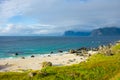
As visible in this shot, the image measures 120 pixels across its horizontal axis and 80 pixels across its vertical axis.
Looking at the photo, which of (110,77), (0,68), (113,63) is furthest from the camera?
(0,68)

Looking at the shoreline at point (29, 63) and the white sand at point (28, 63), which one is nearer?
the shoreline at point (29, 63)

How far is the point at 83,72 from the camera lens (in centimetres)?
4412

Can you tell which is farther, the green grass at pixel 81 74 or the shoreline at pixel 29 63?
the shoreline at pixel 29 63

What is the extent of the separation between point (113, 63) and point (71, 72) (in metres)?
8.96

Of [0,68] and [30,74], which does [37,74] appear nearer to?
[30,74]

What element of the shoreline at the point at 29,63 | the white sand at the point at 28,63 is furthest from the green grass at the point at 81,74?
the white sand at the point at 28,63

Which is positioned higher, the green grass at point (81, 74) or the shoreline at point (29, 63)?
the green grass at point (81, 74)

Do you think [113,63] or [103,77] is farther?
[113,63]

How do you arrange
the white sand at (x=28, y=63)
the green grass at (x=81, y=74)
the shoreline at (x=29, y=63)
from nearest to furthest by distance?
the green grass at (x=81, y=74) < the shoreline at (x=29, y=63) < the white sand at (x=28, y=63)

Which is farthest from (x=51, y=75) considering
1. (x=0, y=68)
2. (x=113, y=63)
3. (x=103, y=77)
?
(x=0, y=68)

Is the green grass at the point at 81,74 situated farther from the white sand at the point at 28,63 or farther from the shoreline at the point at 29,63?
the white sand at the point at 28,63

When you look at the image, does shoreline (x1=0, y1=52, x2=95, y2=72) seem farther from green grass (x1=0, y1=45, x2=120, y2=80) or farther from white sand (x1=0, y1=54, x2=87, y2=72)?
green grass (x1=0, y1=45, x2=120, y2=80)

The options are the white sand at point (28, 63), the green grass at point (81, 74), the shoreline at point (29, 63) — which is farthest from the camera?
the white sand at point (28, 63)

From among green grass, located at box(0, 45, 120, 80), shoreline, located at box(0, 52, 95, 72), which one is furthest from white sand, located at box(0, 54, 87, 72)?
green grass, located at box(0, 45, 120, 80)
